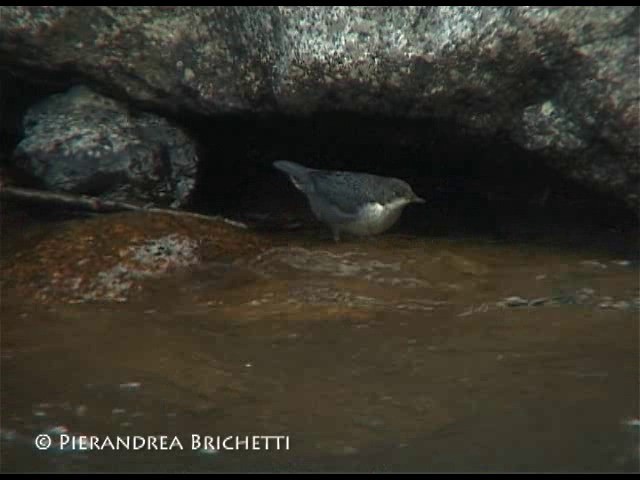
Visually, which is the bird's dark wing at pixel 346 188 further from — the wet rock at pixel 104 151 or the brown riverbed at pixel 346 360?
the wet rock at pixel 104 151

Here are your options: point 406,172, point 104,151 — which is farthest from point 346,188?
point 104,151

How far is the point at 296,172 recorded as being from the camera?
683 cm

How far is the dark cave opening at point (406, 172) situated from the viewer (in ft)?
21.4

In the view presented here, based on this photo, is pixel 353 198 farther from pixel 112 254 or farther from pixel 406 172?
pixel 112 254

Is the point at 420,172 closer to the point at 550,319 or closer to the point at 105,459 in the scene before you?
the point at 550,319

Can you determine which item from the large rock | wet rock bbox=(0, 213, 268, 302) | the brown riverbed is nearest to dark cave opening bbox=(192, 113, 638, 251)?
the large rock

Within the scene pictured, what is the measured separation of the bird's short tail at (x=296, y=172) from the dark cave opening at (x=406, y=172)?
20 centimetres

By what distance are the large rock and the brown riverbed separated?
59 cm

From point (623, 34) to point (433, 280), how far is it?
1.47m

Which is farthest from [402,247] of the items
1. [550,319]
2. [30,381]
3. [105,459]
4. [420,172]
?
[105,459]

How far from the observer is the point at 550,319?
518 centimetres

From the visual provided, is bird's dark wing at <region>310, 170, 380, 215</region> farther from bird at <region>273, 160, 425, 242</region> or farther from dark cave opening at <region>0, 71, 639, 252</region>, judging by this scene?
dark cave opening at <region>0, 71, 639, 252</region>

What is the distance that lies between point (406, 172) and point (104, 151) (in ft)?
5.52

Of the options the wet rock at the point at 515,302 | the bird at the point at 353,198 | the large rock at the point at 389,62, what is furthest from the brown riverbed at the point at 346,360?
the large rock at the point at 389,62
